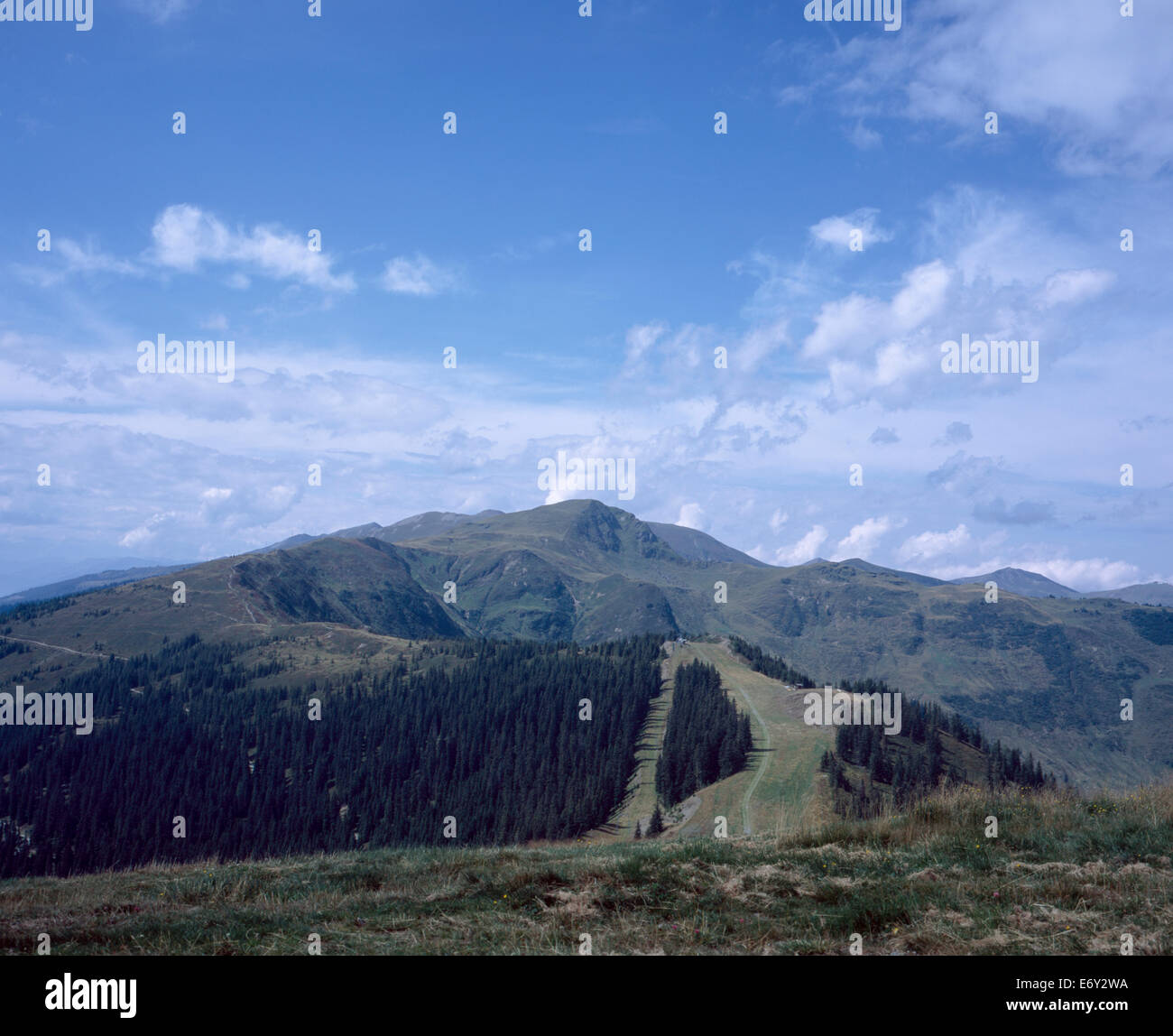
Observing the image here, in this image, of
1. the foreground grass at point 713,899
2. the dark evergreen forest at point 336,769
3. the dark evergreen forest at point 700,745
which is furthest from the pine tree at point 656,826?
the foreground grass at point 713,899

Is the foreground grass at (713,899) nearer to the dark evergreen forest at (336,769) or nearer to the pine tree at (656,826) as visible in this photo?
the pine tree at (656,826)

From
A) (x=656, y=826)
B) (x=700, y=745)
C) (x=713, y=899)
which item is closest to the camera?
(x=713, y=899)

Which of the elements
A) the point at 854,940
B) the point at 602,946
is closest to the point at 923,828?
the point at 854,940

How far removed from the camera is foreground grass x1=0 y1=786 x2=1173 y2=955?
28.8 feet

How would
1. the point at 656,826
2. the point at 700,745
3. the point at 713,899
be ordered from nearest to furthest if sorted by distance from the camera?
1. the point at 713,899
2. the point at 656,826
3. the point at 700,745

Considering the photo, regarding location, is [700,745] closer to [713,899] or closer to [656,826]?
[656,826]

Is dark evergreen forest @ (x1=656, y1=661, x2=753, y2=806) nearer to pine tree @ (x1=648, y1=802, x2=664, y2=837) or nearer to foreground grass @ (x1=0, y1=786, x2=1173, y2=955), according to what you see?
pine tree @ (x1=648, y1=802, x2=664, y2=837)

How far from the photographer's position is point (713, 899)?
10805mm

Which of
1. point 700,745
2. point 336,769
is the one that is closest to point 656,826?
point 700,745

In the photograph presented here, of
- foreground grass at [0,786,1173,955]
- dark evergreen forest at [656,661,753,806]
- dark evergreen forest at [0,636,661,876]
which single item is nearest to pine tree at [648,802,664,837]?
dark evergreen forest at [656,661,753,806]

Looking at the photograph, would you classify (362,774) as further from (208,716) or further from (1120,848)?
(1120,848)

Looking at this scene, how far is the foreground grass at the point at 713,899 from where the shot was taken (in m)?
8.77

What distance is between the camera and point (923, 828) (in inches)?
583

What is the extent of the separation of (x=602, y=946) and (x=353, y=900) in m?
4.89
